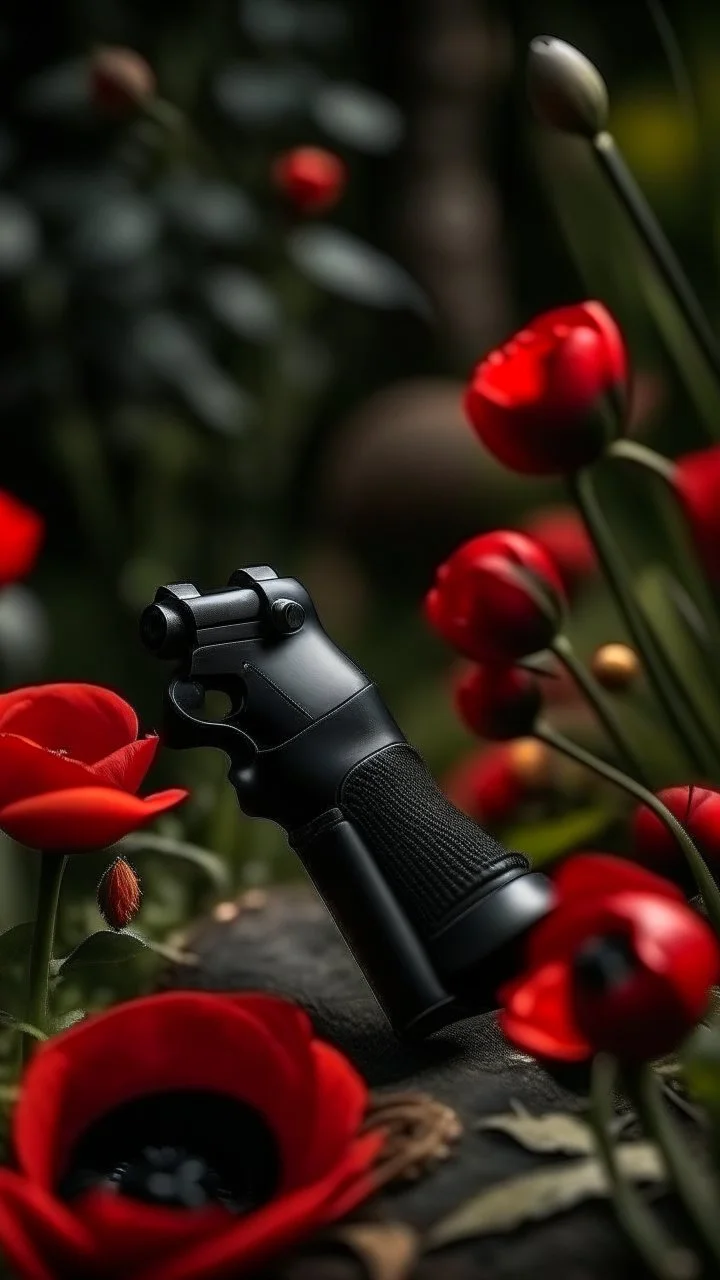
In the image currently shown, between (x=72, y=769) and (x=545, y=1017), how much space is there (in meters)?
0.13

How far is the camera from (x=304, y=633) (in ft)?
1.39

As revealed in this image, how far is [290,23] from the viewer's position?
3.13 feet

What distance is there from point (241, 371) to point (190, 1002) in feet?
2.79

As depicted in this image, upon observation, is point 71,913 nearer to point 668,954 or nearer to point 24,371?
point 668,954

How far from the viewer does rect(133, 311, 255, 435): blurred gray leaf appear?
3.11ft

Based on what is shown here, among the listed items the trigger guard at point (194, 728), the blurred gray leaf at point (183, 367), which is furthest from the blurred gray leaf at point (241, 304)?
the trigger guard at point (194, 728)

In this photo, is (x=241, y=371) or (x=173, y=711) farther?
(x=241, y=371)

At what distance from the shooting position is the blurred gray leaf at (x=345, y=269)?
910mm

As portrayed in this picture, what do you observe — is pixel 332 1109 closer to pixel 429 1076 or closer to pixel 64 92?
pixel 429 1076

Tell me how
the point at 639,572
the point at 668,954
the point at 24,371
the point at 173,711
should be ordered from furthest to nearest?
1. the point at 24,371
2. the point at 639,572
3. the point at 173,711
4. the point at 668,954

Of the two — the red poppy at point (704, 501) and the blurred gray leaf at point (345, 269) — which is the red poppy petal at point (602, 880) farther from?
→ the blurred gray leaf at point (345, 269)

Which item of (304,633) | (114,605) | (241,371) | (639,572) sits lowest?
(114,605)

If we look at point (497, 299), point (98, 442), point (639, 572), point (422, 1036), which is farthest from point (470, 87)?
point (422, 1036)

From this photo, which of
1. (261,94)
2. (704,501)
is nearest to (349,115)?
(261,94)
